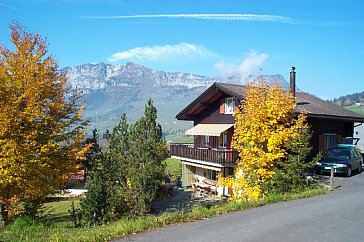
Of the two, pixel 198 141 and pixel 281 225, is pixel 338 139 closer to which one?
pixel 198 141

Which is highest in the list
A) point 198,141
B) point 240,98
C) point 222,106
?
point 240,98

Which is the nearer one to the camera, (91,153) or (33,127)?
(33,127)

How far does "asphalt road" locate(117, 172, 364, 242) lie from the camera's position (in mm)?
7508

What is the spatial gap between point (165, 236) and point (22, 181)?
25.0 feet

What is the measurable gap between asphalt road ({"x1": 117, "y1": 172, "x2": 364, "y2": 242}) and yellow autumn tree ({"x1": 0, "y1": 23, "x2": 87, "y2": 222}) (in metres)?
7.04

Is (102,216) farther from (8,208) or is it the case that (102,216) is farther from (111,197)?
(8,208)

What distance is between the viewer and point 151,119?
26516 mm

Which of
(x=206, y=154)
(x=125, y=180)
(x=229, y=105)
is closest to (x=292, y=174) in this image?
(x=125, y=180)

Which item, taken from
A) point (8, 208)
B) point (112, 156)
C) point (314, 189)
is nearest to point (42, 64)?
point (112, 156)

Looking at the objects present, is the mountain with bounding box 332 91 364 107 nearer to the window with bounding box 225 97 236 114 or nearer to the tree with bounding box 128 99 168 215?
the window with bounding box 225 97 236 114

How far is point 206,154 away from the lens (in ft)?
80.2

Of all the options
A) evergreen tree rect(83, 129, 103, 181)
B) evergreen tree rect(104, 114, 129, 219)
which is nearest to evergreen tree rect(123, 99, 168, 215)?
evergreen tree rect(104, 114, 129, 219)

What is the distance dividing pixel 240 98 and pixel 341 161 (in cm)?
694

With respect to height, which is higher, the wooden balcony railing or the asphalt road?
the wooden balcony railing
